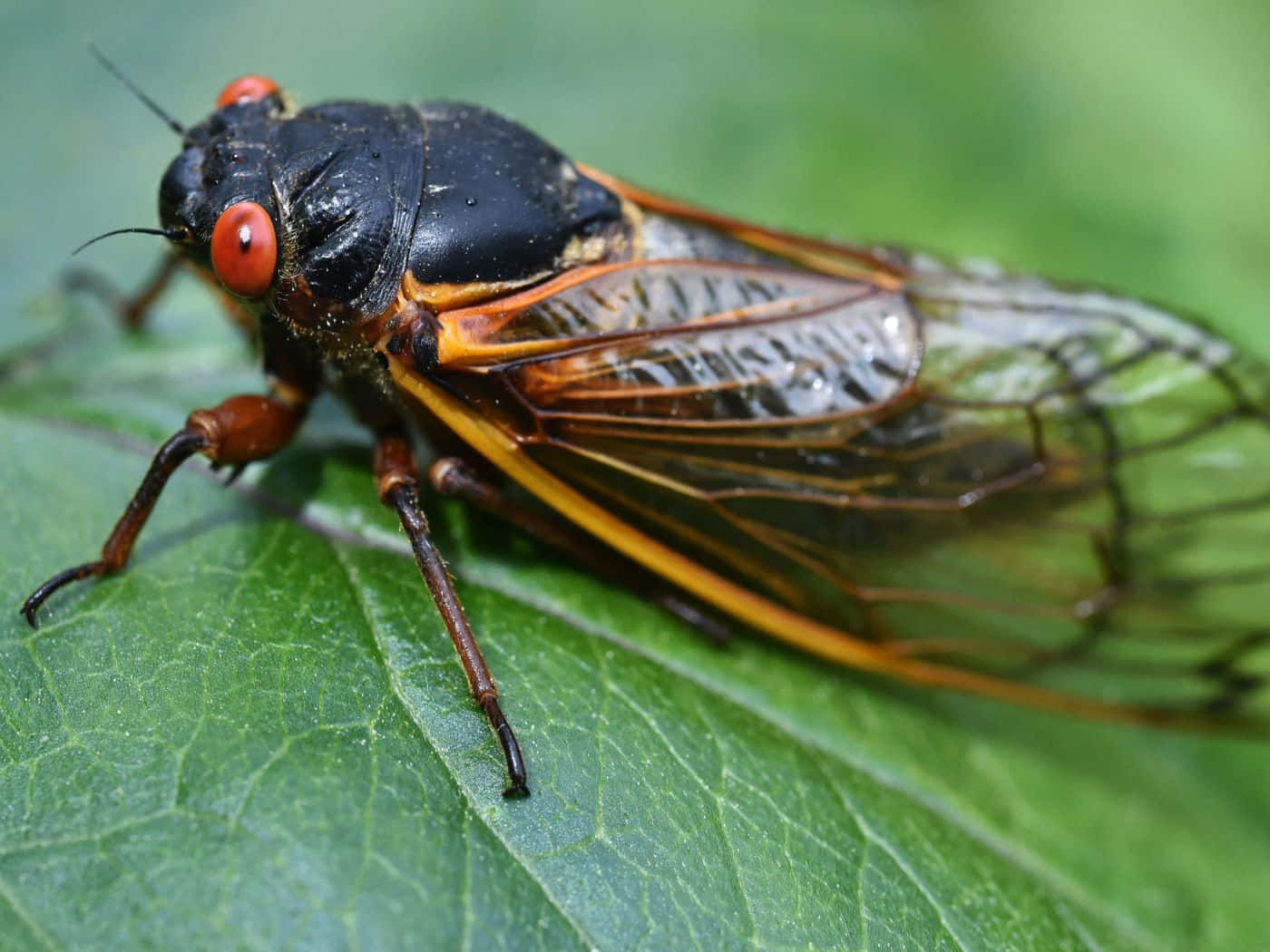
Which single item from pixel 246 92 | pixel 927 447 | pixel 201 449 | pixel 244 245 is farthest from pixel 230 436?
pixel 927 447

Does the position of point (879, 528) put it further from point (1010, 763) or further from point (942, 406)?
point (1010, 763)

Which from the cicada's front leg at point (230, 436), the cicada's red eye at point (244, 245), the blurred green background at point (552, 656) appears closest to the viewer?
the blurred green background at point (552, 656)

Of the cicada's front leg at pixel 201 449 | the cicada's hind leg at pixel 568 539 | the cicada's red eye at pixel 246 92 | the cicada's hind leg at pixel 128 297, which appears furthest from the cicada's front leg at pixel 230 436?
the cicada's hind leg at pixel 128 297

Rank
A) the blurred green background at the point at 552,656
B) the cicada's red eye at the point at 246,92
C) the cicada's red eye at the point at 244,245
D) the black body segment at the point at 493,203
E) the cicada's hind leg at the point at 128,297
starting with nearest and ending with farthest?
the blurred green background at the point at 552,656 → the cicada's red eye at the point at 244,245 → the black body segment at the point at 493,203 → the cicada's red eye at the point at 246,92 → the cicada's hind leg at the point at 128,297

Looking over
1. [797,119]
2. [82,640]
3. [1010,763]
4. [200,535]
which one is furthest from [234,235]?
[797,119]

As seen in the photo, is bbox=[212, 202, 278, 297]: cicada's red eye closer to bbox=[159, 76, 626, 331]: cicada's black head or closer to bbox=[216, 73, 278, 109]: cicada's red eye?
bbox=[159, 76, 626, 331]: cicada's black head

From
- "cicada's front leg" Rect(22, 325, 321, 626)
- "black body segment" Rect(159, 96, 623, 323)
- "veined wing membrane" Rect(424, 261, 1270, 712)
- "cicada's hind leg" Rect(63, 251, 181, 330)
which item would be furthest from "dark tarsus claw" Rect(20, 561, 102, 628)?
"cicada's hind leg" Rect(63, 251, 181, 330)

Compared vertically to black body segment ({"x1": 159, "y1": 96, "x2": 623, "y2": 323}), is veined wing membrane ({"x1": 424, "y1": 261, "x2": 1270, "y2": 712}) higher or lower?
lower

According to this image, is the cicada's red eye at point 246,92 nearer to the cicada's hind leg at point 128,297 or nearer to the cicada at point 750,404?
the cicada at point 750,404
